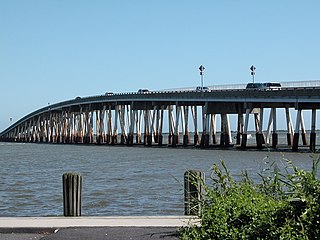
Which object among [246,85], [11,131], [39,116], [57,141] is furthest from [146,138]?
[11,131]

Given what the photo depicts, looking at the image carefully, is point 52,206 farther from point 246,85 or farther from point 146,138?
point 146,138

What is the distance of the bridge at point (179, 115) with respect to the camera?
224 ft

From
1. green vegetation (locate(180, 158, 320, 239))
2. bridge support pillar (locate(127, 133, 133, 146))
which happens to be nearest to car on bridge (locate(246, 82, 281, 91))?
bridge support pillar (locate(127, 133, 133, 146))

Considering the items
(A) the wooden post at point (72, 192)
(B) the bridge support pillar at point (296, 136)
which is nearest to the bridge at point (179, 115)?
(B) the bridge support pillar at point (296, 136)

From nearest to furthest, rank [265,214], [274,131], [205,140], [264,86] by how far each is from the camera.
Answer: [265,214], [274,131], [264,86], [205,140]

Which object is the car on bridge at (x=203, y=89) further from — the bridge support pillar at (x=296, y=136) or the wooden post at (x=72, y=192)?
the wooden post at (x=72, y=192)

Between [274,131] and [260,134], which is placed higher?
[274,131]

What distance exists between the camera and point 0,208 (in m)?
22.6

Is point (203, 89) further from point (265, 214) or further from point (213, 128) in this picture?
point (265, 214)

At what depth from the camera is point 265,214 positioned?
874 centimetres

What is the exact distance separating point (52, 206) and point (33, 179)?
14.9 metres

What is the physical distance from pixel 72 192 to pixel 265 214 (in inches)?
242

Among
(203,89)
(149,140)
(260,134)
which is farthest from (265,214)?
(149,140)

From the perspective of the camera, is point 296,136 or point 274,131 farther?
point 274,131
